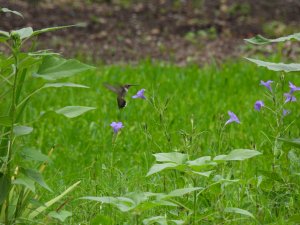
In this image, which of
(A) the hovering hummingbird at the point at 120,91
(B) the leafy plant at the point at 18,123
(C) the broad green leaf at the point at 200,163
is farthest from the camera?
(A) the hovering hummingbird at the point at 120,91

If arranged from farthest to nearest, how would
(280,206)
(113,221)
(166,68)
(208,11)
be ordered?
(208,11), (166,68), (280,206), (113,221)

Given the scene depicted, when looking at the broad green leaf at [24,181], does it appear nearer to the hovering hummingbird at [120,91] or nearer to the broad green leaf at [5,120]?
the broad green leaf at [5,120]

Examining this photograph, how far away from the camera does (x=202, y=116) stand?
564 centimetres

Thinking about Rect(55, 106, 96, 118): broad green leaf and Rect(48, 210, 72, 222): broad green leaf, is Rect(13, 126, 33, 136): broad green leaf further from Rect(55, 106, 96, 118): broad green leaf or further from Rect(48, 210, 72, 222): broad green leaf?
Rect(48, 210, 72, 222): broad green leaf

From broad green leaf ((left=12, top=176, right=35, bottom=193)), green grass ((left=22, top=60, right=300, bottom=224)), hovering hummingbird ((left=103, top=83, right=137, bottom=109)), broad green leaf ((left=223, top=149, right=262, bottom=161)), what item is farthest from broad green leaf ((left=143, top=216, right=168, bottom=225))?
hovering hummingbird ((left=103, top=83, right=137, bottom=109))

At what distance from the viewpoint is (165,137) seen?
179 inches

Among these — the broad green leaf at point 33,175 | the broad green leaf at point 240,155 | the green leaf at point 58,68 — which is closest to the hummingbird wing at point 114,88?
the green leaf at point 58,68

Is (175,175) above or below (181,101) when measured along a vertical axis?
above

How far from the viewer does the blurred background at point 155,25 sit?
8.76 m

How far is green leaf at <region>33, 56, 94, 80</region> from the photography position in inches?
117

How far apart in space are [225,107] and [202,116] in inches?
13.1

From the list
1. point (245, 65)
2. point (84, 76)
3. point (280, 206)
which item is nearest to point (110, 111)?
point (84, 76)

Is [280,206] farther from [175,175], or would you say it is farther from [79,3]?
[79,3]

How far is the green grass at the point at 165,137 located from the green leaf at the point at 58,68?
201 mm
